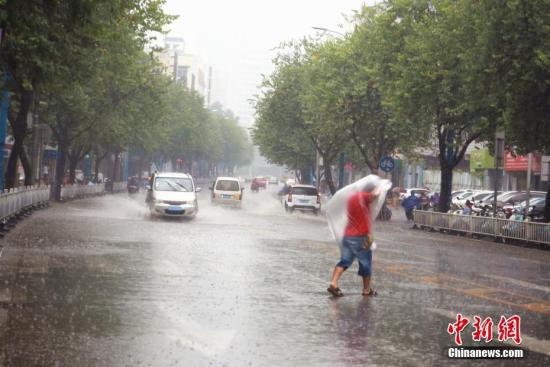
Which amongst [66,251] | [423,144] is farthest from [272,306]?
[423,144]

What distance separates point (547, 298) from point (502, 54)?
1476 cm

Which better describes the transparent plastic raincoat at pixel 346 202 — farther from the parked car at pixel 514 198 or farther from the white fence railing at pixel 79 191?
the white fence railing at pixel 79 191

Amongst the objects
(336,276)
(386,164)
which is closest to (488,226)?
(386,164)

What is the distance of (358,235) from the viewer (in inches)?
499

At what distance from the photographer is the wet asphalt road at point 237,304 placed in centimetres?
812

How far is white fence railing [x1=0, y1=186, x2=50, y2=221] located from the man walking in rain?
542 inches

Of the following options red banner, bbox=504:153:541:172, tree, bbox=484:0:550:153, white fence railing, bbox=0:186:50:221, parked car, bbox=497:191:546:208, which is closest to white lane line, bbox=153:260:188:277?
white fence railing, bbox=0:186:50:221

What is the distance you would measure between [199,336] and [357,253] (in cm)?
427

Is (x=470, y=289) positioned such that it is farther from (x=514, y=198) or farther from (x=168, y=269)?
(x=514, y=198)

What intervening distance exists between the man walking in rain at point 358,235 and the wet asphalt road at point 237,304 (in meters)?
0.38

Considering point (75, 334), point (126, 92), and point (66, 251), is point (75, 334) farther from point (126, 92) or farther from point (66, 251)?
point (126, 92)

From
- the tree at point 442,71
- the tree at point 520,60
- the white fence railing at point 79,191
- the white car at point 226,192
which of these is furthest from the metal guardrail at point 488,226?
the white fence railing at point 79,191
